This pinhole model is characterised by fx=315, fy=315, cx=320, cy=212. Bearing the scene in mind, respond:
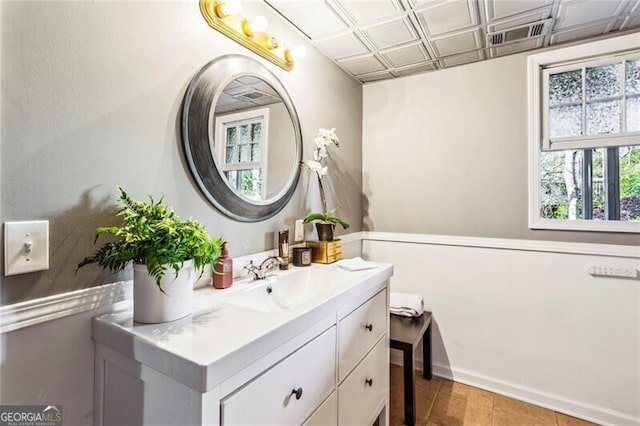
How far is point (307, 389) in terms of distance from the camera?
1.02 metres

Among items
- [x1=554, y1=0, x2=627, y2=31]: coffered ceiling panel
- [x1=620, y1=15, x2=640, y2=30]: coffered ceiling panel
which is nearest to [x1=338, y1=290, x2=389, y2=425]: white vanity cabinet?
[x1=554, y1=0, x2=627, y2=31]: coffered ceiling panel

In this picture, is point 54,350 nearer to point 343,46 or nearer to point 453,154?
point 343,46

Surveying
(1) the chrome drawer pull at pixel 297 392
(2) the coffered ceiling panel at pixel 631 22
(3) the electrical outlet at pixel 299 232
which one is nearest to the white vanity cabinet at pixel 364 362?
(1) the chrome drawer pull at pixel 297 392

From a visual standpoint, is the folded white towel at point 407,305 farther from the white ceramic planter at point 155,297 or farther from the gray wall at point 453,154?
the white ceramic planter at point 155,297

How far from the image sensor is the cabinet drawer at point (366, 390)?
1.27 meters

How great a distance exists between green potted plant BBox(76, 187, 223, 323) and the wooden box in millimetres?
893

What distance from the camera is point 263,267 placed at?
58.0 inches

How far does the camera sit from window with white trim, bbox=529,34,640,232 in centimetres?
181

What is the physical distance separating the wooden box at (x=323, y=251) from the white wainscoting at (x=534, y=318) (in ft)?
2.64

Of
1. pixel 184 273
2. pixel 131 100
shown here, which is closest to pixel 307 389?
pixel 184 273

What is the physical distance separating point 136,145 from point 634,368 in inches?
106

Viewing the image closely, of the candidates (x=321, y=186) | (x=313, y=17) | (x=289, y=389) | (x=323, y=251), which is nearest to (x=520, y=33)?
(x=313, y=17)

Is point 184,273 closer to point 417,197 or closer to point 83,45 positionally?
point 83,45

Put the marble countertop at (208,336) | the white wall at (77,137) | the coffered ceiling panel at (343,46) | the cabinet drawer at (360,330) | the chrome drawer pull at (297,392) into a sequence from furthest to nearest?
1. the coffered ceiling panel at (343,46)
2. the cabinet drawer at (360,330)
3. the chrome drawer pull at (297,392)
4. the white wall at (77,137)
5. the marble countertop at (208,336)
